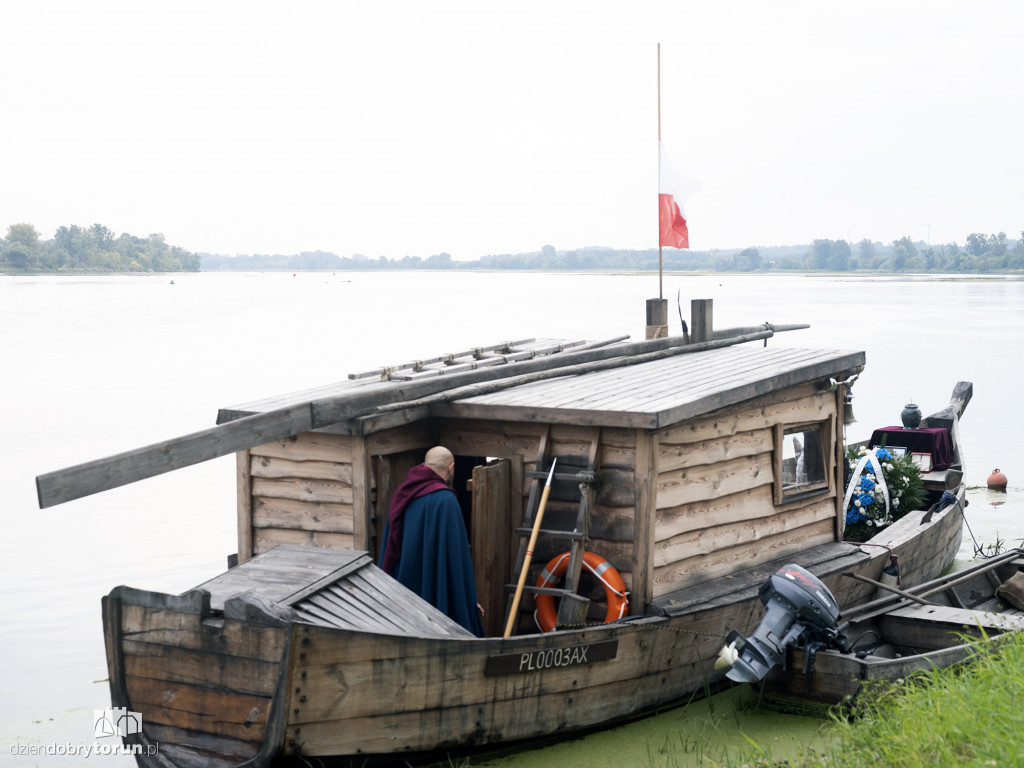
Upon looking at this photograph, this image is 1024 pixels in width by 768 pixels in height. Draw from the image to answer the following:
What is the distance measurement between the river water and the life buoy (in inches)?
31.6

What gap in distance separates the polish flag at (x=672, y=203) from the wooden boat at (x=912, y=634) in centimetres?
433

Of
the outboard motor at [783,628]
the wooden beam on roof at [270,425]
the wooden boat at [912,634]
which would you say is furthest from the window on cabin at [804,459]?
the outboard motor at [783,628]

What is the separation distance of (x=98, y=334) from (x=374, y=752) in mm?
56314

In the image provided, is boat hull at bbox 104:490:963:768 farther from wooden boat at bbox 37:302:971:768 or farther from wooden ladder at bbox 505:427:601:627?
wooden ladder at bbox 505:427:601:627

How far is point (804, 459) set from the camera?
1010 centimetres

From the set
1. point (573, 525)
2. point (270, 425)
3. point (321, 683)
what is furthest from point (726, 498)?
point (321, 683)

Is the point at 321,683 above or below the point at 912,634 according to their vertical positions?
above

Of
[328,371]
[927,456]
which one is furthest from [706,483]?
[328,371]

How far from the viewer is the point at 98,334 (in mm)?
58156

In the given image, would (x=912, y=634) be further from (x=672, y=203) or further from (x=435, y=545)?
(x=672, y=203)

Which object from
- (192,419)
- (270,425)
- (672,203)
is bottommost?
(192,419)

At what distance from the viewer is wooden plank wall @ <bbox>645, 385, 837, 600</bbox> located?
7961 mm

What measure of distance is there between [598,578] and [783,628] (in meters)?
1.30

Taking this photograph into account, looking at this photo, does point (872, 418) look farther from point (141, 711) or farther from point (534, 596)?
point (141, 711)
